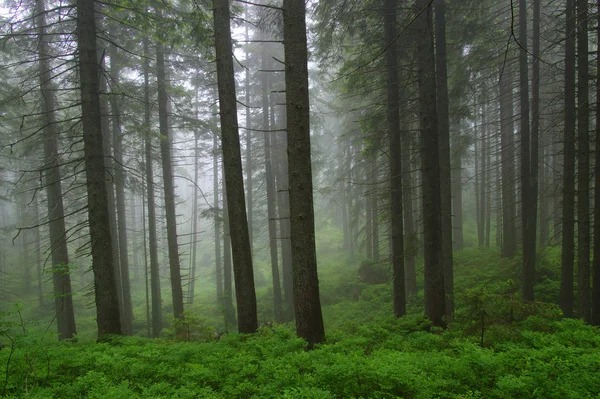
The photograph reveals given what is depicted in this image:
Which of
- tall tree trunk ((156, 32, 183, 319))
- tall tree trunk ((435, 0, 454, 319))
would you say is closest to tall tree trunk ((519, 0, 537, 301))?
tall tree trunk ((435, 0, 454, 319))

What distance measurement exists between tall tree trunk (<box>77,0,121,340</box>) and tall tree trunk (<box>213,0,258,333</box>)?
296cm

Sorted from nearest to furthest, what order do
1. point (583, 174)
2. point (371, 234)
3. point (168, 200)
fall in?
point (583, 174) < point (371, 234) < point (168, 200)

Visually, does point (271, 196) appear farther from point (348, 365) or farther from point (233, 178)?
point (348, 365)

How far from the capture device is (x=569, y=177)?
28.0 ft

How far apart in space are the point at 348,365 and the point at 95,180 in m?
6.79

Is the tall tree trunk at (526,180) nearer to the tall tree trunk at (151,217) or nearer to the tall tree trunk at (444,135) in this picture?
the tall tree trunk at (444,135)

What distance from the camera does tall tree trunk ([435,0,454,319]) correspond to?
8547mm

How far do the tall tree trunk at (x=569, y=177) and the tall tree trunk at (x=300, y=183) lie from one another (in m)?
7.21

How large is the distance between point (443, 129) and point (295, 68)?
18.4ft

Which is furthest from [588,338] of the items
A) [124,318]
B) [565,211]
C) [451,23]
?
[124,318]

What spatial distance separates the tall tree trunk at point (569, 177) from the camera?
8.25 m

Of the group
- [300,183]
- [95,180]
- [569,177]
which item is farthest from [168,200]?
[569,177]

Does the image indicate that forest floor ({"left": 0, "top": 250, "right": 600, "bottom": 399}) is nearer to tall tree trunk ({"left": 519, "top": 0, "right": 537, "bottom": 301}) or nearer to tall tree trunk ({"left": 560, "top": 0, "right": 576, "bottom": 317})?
tall tree trunk ({"left": 560, "top": 0, "right": 576, "bottom": 317})

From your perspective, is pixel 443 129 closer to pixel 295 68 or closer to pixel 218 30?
pixel 295 68
